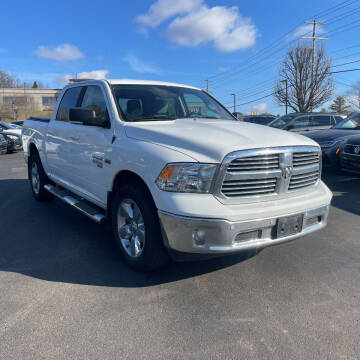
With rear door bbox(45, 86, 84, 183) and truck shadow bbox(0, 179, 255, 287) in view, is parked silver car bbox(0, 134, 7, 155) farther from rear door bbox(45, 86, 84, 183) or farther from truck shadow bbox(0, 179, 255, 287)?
rear door bbox(45, 86, 84, 183)

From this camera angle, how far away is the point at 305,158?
3305mm

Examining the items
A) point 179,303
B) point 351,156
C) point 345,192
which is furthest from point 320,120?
point 179,303

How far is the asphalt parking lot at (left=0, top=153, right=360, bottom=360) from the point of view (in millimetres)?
2357

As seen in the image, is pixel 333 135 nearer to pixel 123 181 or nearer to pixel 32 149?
pixel 123 181

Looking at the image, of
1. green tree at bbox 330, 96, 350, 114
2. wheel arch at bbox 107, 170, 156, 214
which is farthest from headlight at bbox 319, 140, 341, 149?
green tree at bbox 330, 96, 350, 114

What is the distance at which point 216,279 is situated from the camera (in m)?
3.32

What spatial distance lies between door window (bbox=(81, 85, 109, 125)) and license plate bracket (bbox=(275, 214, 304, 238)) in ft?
7.08

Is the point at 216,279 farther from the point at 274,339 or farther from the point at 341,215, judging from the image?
the point at 341,215

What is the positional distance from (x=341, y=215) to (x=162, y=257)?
348cm

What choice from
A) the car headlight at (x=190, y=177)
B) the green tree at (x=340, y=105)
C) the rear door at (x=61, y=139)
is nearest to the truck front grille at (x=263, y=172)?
the car headlight at (x=190, y=177)

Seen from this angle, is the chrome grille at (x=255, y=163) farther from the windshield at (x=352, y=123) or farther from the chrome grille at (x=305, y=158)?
the windshield at (x=352, y=123)

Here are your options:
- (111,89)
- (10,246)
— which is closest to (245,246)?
(111,89)

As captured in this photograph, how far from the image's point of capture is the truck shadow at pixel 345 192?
19.3ft

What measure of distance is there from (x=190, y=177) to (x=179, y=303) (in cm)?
107
